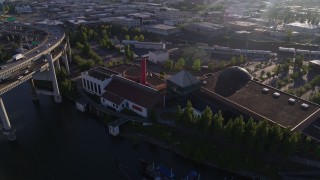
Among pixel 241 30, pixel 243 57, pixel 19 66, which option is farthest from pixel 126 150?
pixel 241 30

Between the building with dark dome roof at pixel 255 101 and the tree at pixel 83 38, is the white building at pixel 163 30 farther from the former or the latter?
the building with dark dome roof at pixel 255 101

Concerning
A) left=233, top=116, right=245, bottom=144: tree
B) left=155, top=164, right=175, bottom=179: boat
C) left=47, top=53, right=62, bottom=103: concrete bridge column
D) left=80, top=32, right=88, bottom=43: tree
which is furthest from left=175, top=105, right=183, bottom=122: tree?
left=80, top=32, right=88, bottom=43: tree

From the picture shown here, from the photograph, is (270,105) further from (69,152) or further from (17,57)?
(17,57)

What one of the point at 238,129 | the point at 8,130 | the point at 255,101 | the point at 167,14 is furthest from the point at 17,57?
the point at 167,14

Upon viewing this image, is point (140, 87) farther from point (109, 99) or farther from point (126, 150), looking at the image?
point (126, 150)

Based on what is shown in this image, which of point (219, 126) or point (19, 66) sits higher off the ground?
point (19, 66)

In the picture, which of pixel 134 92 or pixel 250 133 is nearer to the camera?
pixel 250 133
